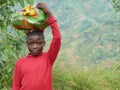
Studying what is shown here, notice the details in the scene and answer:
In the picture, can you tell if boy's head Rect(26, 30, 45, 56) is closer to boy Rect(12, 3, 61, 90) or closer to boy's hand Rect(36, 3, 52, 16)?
boy Rect(12, 3, 61, 90)

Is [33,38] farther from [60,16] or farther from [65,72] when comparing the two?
[60,16]

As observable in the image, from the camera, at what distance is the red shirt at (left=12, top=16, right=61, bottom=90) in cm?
282

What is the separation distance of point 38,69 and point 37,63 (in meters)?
0.05

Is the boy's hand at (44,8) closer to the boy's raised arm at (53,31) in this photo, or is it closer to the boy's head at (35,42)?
the boy's raised arm at (53,31)

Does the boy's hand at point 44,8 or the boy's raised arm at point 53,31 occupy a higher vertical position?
the boy's hand at point 44,8

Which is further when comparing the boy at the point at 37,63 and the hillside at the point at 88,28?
the hillside at the point at 88,28

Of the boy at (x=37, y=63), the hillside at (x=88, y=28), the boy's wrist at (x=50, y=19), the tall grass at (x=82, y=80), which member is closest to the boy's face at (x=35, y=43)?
the boy at (x=37, y=63)

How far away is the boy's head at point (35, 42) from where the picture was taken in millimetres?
2873

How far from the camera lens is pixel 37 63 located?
2.87 meters

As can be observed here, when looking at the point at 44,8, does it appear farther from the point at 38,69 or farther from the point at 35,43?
the point at 38,69

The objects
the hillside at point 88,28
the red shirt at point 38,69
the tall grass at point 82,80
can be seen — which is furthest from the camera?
the hillside at point 88,28

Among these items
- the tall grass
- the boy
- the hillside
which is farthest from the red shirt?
the hillside

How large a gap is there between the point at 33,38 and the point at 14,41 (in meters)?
0.71

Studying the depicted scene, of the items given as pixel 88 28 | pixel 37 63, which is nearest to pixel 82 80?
pixel 37 63
